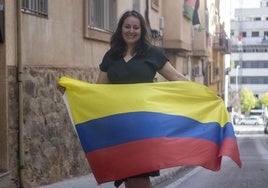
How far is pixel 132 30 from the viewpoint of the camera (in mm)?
4656

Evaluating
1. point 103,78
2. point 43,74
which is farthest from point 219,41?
point 103,78

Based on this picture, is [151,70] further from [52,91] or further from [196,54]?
[196,54]

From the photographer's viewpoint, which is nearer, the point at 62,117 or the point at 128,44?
the point at 128,44

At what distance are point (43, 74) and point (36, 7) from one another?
3.37 ft

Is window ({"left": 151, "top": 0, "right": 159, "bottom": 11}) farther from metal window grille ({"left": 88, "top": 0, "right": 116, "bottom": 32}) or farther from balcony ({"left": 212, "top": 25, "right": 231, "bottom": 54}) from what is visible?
balcony ({"left": 212, "top": 25, "right": 231, "bottom": 54})

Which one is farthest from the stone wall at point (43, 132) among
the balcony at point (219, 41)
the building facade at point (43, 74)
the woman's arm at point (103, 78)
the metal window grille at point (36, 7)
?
the balcony at point (219, 41)

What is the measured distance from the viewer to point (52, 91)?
32.7ft

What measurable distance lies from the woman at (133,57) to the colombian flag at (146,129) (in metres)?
0.09

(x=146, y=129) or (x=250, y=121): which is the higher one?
(x=146, y=129)

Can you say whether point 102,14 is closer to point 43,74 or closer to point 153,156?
point 43,74

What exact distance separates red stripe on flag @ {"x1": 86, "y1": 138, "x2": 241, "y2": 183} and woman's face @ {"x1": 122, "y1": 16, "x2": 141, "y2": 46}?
0.77 m

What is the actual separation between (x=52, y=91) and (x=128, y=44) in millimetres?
5417

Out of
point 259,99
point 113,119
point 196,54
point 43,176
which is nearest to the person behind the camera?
point 113,119

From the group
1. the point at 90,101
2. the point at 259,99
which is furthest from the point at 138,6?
the point at 259,99
